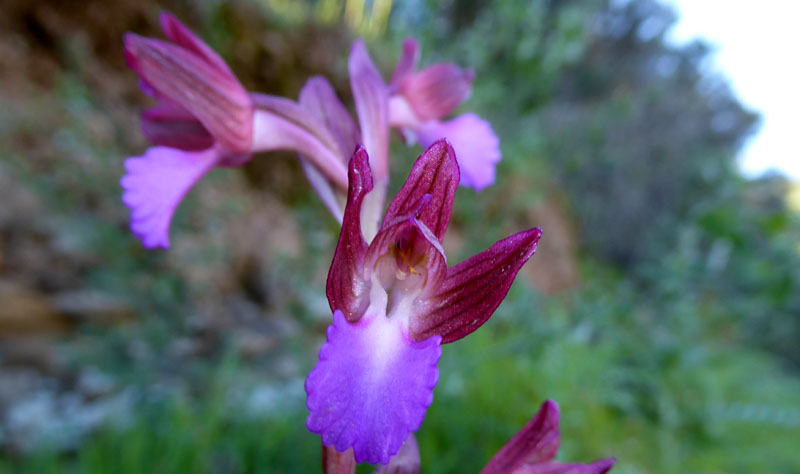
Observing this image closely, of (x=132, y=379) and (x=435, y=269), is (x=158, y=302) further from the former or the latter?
(x=435, y=269)

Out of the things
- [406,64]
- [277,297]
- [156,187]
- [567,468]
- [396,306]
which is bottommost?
[567,468]

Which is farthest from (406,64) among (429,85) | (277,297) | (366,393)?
(277,297)

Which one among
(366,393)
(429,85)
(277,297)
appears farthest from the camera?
(277,297)

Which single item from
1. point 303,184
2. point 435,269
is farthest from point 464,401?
point 303,184

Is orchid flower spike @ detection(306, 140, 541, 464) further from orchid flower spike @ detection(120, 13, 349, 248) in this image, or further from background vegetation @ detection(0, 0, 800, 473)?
background vegetation @ detection(0, 0, 800, 473)

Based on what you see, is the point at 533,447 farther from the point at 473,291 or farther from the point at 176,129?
the point at 176,129

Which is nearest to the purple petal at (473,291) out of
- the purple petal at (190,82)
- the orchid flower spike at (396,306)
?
the orchid flower spike at (396,306)

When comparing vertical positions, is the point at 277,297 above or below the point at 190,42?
above
